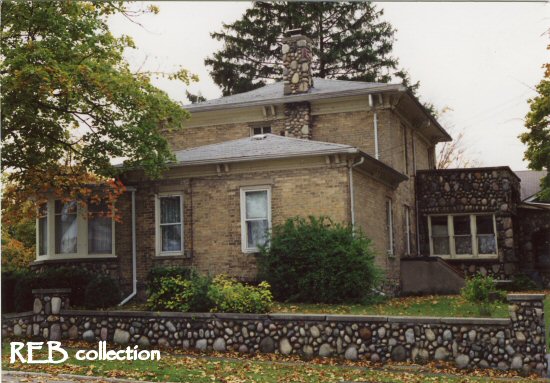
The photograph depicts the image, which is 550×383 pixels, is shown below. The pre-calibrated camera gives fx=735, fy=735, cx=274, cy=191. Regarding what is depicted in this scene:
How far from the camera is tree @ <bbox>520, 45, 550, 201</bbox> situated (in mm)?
19656

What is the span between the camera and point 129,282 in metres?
17.0

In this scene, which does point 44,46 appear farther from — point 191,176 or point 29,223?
point 29,223

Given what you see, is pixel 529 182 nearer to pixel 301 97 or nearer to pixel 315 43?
pixel 315 43

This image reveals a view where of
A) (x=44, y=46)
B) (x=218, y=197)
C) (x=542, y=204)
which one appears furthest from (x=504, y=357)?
(x=542, y=204)

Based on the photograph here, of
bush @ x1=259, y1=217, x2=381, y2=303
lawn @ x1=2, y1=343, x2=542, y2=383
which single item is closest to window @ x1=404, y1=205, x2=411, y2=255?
bush @ x1=259, y1=217, x2=381, y2=303

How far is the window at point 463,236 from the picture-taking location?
21625 mm

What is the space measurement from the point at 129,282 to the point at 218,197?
2.94 meters

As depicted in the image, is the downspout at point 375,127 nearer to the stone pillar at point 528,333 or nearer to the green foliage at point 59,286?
the green foliage at point 59,286

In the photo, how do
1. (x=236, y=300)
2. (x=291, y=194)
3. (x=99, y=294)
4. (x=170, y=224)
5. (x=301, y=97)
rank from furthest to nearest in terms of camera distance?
(x=301, y=97) → (x=170, y=224) → (x=291, y=194) → (x=99, y=294) → (x=236, y=300)

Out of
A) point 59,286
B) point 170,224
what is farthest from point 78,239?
point 170,224

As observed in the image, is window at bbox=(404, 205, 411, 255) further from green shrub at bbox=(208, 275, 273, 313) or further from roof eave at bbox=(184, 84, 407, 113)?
green shrub at bbox=(208, 275, 273, 313)

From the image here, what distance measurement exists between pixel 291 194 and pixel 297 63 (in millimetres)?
6416

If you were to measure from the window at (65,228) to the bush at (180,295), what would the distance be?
4.23 meters

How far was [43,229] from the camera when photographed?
57.4ft
